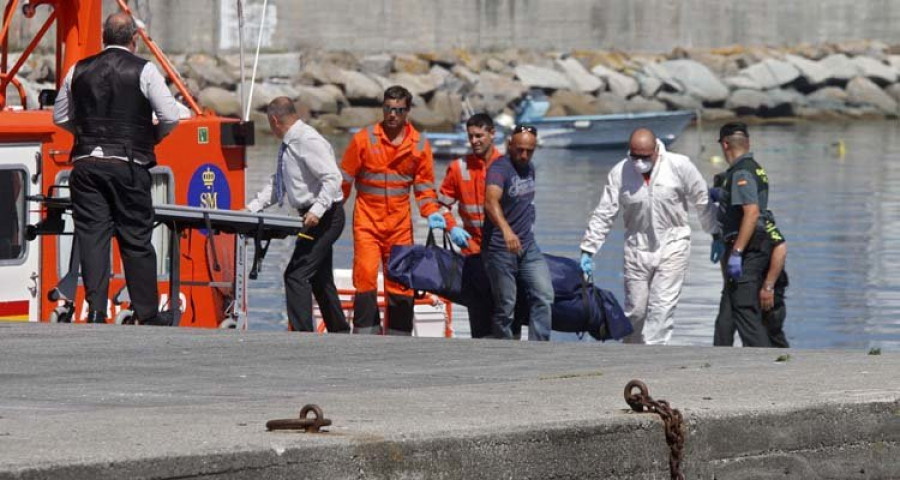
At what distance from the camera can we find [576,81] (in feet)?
187

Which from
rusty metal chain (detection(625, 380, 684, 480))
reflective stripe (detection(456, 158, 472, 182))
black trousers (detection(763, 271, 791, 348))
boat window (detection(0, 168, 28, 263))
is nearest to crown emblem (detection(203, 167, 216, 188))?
boat window (detection(0, 168, 28, 263))

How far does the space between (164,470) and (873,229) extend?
74.3 feet

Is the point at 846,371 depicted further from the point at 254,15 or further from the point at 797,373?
the point at 254,15

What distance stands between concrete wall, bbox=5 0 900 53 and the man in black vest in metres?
39.9

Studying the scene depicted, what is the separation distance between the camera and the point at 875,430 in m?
6.75

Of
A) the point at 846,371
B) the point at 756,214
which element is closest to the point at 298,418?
the point at 846,371

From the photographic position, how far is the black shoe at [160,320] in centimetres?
959

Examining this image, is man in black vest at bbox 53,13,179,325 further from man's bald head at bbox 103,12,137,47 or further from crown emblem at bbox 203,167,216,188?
crown emblem at bbox 203,167,216,188

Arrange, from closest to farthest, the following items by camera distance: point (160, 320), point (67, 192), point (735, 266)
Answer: point (160, 320) < point (67, 192) < point (735, 266)

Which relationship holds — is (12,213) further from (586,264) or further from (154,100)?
(586,264)

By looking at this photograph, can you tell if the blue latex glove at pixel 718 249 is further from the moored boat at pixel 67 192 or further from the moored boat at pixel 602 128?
the moored boat at pixel 602 128

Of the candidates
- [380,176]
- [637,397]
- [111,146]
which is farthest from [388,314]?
Answer: [637,397]

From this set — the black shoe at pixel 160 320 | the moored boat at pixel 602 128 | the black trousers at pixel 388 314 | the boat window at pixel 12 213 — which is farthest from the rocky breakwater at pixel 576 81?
the black shoe at pixel 160 320

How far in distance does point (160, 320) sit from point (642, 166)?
3.25m
